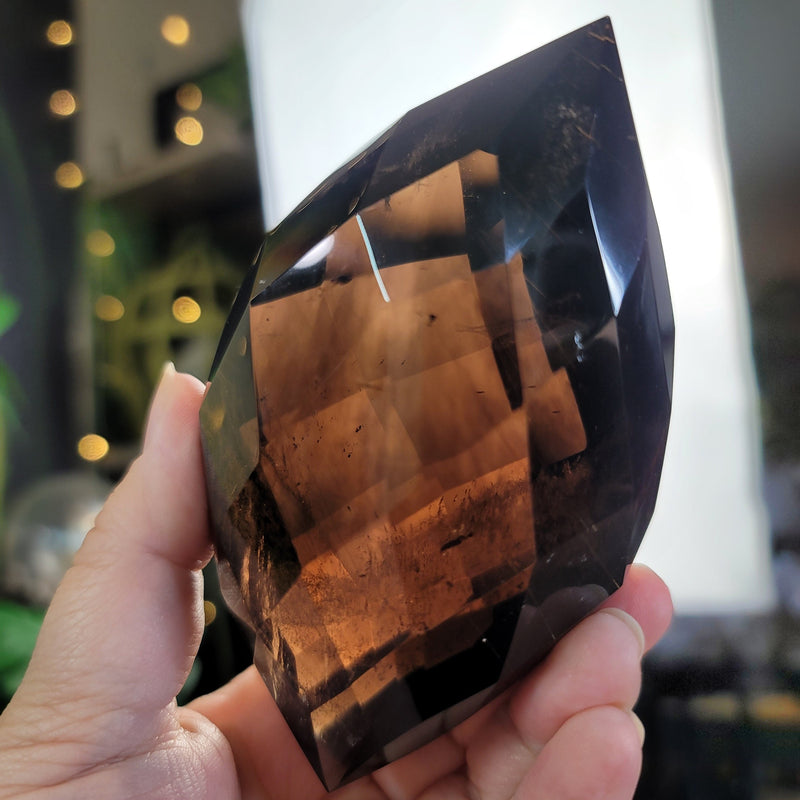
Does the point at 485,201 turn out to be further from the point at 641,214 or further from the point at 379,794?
the point at 379,794

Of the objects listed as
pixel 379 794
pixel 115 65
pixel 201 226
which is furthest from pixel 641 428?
pixel 115 65

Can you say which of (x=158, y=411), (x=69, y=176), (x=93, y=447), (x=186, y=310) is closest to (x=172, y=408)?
(x=158, y=411)

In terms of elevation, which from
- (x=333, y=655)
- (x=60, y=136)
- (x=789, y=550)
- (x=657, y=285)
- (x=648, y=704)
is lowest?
(x=648, y=704)

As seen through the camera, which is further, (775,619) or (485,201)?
(775,619)

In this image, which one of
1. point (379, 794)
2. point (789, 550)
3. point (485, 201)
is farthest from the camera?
point (789, 550)

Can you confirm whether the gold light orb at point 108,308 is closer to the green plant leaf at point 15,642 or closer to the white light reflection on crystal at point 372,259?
the green plant leaf at point 15,642

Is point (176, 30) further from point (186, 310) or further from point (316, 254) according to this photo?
point (316, 254)

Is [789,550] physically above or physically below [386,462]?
below

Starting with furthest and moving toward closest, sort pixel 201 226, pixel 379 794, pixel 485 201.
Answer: pixel 201 226 < pixel 379 794 < pixel 485 201
